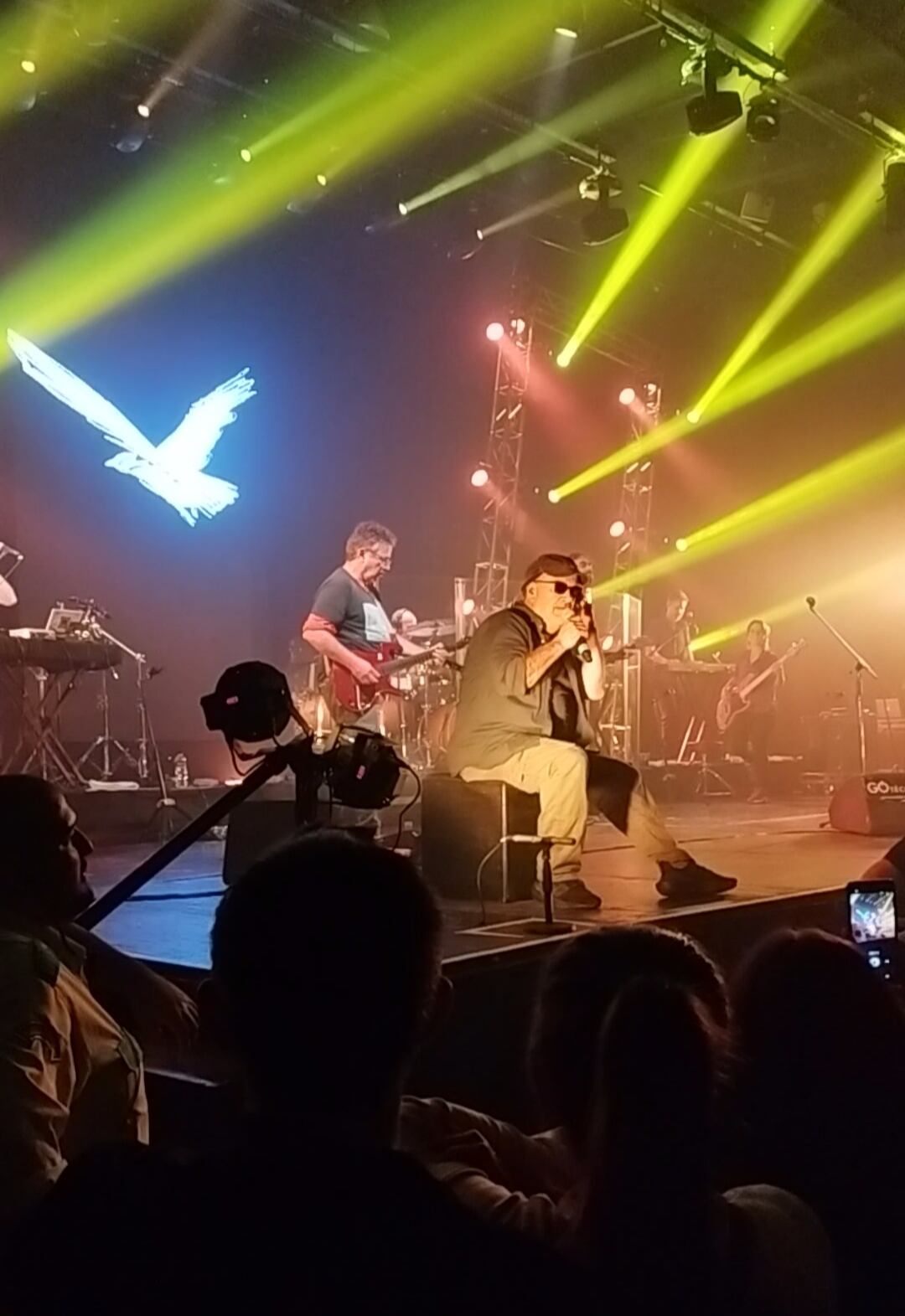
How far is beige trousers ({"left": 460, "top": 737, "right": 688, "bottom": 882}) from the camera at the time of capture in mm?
4688

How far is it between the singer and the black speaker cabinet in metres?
0.07

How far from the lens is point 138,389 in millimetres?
8953

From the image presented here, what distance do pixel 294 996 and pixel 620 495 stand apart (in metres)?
11.4

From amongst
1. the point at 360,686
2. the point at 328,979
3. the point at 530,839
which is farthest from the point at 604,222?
the point at 328,979

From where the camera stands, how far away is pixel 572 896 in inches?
180

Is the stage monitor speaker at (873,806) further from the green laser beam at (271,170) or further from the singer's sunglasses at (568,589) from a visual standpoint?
the green laser beam at (271,170)

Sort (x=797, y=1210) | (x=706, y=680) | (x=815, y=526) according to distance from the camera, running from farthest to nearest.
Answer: (x=815, y=526), (x=706, y=680), (x=797, y=1210)

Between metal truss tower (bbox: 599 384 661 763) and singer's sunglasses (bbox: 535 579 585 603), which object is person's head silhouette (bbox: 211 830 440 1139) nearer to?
singer's sunglasses (bbox: 535 579 585 603)

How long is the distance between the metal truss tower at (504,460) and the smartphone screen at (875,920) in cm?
738

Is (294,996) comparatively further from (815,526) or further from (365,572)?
(815,526)

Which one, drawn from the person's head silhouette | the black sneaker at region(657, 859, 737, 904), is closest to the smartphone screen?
the black sneaker at region(657, 859, 737, 904)

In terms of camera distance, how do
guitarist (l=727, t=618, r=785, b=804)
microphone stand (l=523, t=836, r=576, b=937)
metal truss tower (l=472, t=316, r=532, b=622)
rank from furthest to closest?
1. guitarist (l=727, t=618, r=785, b=804)
2. metal truss tower (l=472, t=316, r=532, b=622)
3. microphone stand (l=523, t=836, r=576, b=937)

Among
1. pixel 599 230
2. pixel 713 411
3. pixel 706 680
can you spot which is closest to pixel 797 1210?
pixel 599 230

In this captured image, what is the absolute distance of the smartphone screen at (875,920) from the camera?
3120mm
